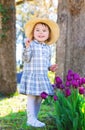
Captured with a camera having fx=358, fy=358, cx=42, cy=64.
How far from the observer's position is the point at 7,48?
8297 millimetres

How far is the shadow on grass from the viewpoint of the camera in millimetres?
4363

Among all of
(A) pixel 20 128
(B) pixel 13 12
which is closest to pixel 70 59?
(A) pixel 20 128

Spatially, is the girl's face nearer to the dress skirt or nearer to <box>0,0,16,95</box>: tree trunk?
the dress skirt

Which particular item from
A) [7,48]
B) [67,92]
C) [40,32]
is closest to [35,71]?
[40,32]

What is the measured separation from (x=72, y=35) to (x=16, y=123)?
62.6 inches

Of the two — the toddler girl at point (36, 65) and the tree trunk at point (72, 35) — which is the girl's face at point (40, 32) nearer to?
the toddler girl at point (36, 65)

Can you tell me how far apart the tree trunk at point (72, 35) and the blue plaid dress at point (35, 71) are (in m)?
1.12

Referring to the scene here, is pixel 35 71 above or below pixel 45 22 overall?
below

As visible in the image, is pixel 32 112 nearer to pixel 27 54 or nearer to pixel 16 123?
pixel 16 123

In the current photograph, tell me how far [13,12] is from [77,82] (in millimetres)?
4794

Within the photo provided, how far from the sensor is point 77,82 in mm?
3783

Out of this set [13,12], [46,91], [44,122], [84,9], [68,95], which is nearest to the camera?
[68,95]

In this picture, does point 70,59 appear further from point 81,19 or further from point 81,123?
point 81,123

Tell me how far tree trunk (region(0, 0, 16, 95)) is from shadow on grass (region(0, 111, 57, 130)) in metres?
3.26
